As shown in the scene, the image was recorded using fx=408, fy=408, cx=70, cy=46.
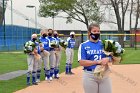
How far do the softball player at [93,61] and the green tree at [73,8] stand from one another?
180 ft

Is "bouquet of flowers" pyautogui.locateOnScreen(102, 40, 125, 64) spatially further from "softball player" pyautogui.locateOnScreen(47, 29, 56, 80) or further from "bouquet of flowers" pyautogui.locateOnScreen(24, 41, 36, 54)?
"softball player" pyautogui.locateOnScreen(47, 29, 56, 80)

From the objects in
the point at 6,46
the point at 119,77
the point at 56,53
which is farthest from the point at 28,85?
the point at 6,46

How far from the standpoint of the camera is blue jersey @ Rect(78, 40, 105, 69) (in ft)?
24.2

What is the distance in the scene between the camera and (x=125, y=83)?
1506 cm

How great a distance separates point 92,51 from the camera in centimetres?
736

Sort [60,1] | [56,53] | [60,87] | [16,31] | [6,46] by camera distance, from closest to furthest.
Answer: [60,87] → [56,53] → [6,46] → [16,31] → [60,1]

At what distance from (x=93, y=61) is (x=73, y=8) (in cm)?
5634

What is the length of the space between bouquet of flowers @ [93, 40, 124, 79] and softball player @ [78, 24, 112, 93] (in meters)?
0.08

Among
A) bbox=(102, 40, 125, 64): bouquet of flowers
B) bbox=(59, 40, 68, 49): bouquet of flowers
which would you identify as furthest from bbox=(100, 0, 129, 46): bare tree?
bbox=(102, 40, 125, 64): bouquet of flowers

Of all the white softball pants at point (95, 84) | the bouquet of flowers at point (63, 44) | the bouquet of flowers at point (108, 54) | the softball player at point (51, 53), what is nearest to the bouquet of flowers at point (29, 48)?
the softball player at point (51, 53)

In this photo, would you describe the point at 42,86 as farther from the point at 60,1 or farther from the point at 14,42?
the point at 60,1

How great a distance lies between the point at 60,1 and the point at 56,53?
4629cm

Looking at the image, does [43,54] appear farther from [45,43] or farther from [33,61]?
[33,61]

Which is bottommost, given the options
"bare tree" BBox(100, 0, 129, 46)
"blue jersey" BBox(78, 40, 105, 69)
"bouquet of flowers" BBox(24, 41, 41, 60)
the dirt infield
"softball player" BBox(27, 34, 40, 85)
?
the dirt infield
